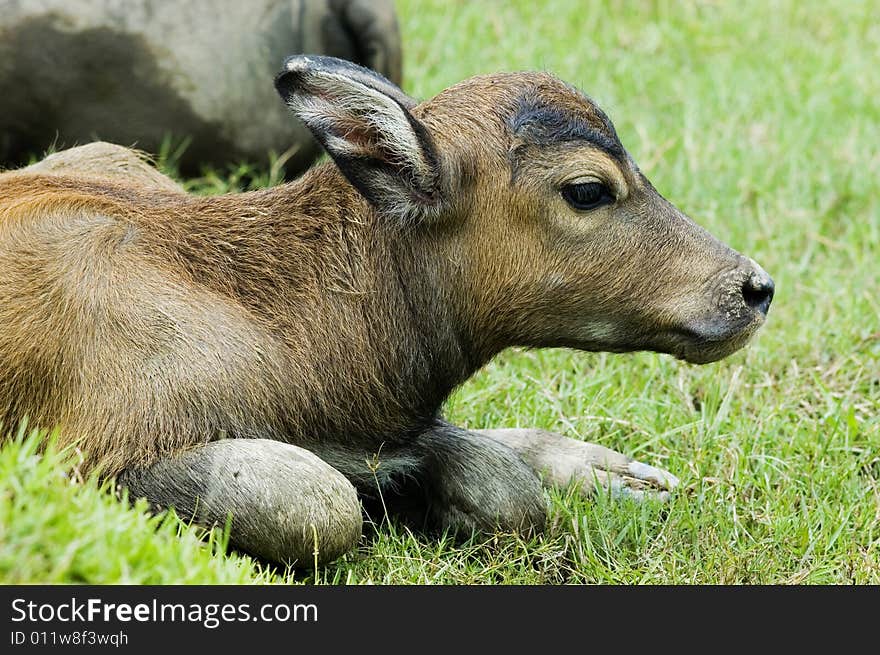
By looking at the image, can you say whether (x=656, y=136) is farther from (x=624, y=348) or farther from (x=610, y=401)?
(x=624, y=348)

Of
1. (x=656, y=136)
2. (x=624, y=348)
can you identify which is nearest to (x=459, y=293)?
(x=624, y=348)

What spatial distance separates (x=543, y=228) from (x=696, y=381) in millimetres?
2422

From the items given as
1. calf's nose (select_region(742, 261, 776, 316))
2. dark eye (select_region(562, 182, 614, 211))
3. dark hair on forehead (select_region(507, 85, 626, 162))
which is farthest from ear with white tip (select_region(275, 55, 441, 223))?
calf's nose (select_region(742, 261, 776, 316))

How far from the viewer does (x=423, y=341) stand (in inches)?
260

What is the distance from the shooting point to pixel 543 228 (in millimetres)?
6500

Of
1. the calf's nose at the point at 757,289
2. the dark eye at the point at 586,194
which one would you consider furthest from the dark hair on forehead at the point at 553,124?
the calf's nose at the point at 757,289

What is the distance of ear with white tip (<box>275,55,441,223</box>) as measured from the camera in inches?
244

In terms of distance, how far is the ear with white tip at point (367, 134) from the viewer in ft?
20.3

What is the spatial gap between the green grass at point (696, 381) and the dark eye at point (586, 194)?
4.81ft

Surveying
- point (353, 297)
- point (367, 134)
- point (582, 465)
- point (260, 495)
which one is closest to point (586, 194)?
point (367, 134)

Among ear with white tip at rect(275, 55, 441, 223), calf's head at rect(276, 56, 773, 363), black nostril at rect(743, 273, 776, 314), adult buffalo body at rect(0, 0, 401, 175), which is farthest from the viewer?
adult buffalo body at rect(0, 0, 401, 175)

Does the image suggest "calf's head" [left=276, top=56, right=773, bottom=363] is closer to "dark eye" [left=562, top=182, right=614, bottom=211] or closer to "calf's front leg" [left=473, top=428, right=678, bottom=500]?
"dark eye" [left=562, top=182, right=614, bottom=211]

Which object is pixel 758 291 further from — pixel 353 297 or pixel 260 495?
pixel 260 495

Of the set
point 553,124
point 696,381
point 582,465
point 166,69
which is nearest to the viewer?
point 553,124
